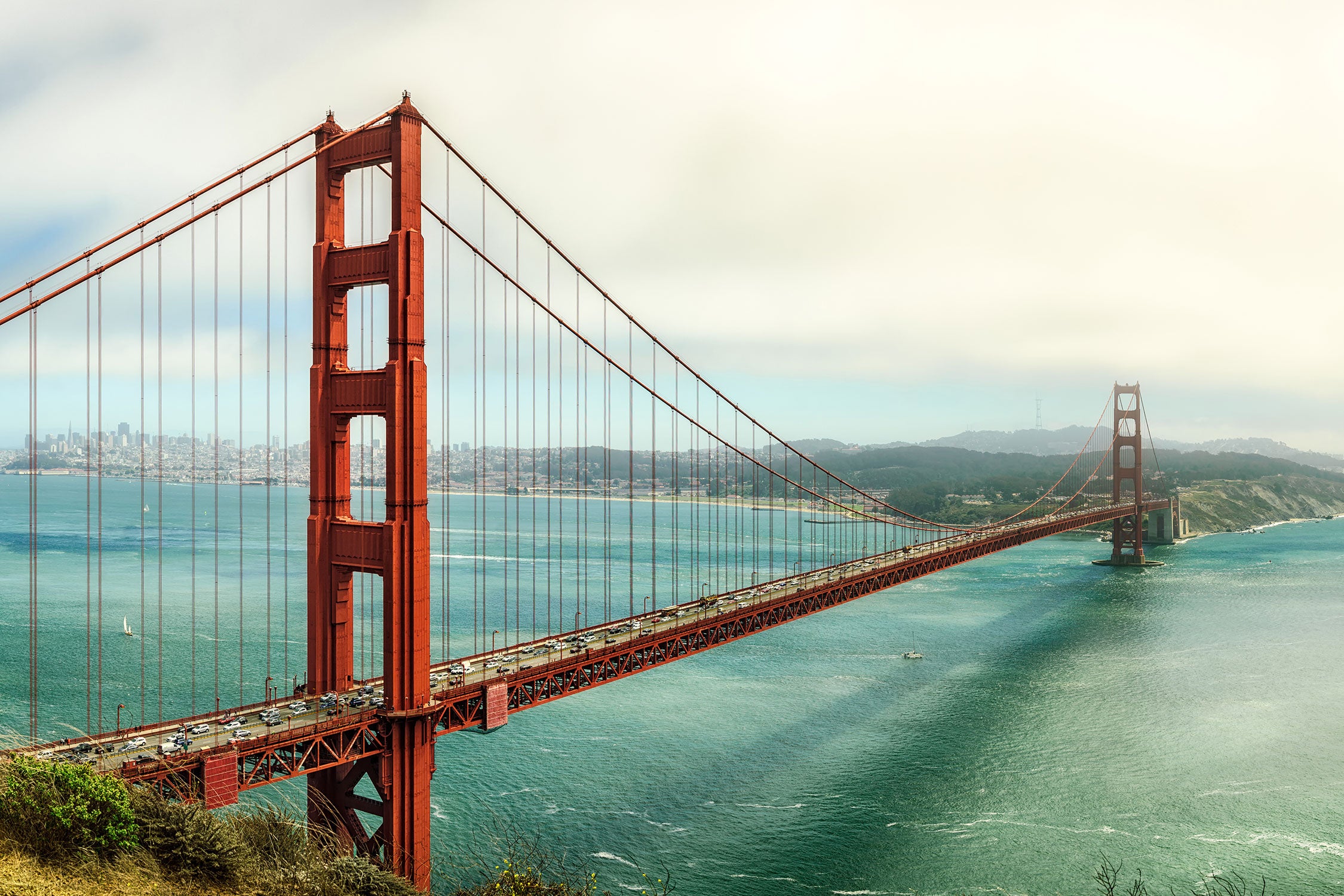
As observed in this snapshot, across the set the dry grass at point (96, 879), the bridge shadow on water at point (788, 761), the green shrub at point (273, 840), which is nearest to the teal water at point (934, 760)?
the bridge shadow on water at point (788, 761)

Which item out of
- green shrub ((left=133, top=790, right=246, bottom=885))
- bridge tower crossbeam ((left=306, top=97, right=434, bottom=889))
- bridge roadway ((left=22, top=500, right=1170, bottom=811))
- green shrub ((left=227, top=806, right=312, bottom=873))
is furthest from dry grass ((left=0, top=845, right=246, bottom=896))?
bridge tower crossbeam ((left=306, top=97, right=434, bottom=889))

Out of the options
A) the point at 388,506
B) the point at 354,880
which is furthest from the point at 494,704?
the point at 354,880

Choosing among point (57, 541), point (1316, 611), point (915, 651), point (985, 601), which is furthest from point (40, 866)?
point (57, 541)

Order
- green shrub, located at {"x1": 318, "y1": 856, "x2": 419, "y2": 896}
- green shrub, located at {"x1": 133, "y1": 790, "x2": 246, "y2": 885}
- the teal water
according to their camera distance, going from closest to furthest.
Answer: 1. green shrub, located at {"x1": 318, "y1": 856, "x2": 419, "y2": 896}
2. green shrub, located at {"x1": 133, "y1": 790, "x2": 246, "y2": 885}
3. the teal water

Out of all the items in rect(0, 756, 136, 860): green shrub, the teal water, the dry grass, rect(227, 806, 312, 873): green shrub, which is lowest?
the teal water

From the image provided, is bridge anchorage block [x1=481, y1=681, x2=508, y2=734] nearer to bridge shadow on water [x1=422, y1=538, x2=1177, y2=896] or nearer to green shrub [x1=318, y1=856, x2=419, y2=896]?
bridge shadow on water [x1=422, y1=538, x2=1177, y2=896]

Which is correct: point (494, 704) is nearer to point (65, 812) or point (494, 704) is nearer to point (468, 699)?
point (468, 699)

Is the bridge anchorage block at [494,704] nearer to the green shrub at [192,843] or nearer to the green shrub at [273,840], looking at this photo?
the green shrub at [273,840]
